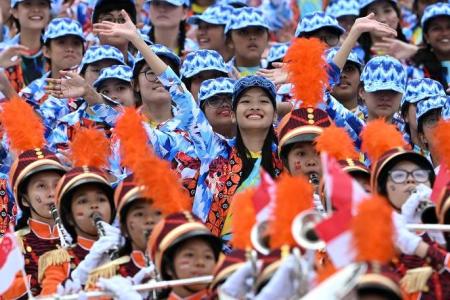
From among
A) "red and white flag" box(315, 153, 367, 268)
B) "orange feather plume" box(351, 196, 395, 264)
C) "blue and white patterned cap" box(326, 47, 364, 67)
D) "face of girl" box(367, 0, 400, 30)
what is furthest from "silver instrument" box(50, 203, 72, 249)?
"face of girl" box(367, 0, 400, 30)

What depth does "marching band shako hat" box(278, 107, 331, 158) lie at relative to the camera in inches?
461

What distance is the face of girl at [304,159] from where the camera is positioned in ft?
38.5

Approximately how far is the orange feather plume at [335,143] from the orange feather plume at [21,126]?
2.00 metres

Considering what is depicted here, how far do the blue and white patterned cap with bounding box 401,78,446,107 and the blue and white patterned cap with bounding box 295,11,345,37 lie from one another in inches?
34.3

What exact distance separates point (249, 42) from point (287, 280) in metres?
5.34

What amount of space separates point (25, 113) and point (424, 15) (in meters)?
3.73

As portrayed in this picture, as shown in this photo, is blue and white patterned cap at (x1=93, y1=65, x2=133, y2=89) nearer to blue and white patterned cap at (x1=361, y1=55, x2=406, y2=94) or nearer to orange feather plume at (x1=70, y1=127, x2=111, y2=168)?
blue and white patterned cap at (x1=361, y1=55, x2=406, y2=94)

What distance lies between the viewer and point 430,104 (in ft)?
42.5

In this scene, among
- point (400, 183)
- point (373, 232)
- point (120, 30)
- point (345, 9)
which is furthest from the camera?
point (345, 9)

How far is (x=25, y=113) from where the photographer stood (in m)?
12.0

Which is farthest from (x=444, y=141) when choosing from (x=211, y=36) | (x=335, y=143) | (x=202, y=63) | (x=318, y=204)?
(x=211, y=36)

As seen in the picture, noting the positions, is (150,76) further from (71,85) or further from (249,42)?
(249,42)

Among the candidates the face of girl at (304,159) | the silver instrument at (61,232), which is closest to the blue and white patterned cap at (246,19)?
the face of girl at (304,159)

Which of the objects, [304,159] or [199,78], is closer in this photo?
[304,159]
